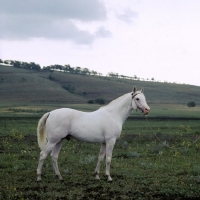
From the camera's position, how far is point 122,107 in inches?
409

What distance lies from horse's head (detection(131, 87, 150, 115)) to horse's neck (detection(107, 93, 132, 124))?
0.20 m

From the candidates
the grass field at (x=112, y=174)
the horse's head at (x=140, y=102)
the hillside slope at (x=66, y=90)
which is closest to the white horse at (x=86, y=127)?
the horse's head at (x=140, y=102)

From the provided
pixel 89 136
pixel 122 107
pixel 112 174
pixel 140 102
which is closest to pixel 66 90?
pixel 112 174

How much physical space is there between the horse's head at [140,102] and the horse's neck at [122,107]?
0.20m

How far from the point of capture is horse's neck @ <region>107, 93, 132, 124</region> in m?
10.3

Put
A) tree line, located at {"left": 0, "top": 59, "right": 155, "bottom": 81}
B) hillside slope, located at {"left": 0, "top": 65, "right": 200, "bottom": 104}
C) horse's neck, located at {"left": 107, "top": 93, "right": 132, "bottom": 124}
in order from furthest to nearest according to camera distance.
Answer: tree line, located at {"left": 0, "top": 59, "right": 155, "bottom": 81}, hillside slope, located at {"left": 0, "top": 65, "right": 200, "bottom": 104}, horse's neck, located at {"left": 107, "top": 93, "right": 132, "bottom": 124}

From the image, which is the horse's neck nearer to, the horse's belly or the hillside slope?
the horse's belly

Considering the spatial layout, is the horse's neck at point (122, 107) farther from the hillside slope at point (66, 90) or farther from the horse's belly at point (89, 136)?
the hillside slope at point (66, 90)

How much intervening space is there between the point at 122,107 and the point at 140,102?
0.63m

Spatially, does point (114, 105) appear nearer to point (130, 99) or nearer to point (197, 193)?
point (130, 99)

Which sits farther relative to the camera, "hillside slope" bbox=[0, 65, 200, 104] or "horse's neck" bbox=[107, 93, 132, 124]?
"hillside slope" bbox=[0, 65, 200, 104]

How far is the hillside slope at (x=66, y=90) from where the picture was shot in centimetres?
10375

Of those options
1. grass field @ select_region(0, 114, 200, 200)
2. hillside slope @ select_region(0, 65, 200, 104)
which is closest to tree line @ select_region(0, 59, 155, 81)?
hillside slope @ select_region(0, 65, 200, 104)

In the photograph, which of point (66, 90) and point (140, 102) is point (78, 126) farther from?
point (66, 90)
